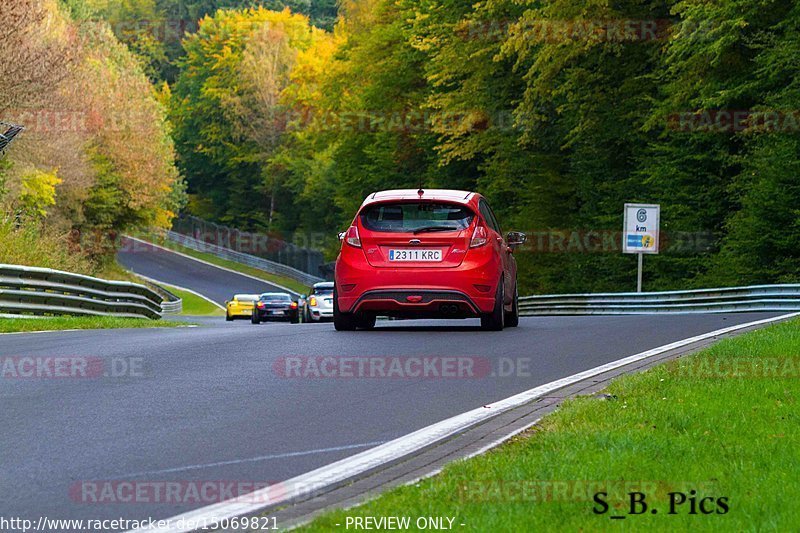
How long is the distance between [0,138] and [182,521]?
75.5 ft

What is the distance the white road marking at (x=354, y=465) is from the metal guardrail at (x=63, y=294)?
544 inches

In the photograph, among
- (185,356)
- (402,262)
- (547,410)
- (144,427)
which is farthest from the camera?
(402,262)

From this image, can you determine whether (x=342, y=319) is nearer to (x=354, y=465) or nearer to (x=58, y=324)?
(x=58, y=324)

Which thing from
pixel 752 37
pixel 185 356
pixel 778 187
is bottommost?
pixel 185 356

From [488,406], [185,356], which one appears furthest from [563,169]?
[488,406]

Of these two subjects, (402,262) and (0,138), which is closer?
(402,262)

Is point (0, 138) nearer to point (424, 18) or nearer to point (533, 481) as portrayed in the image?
point (533, 481)

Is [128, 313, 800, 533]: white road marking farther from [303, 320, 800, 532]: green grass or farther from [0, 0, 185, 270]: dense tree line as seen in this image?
[0, 0, 185, 270]: dense tree line

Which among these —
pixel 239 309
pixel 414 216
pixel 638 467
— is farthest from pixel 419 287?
pixel 239 309

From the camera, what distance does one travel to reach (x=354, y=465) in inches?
294

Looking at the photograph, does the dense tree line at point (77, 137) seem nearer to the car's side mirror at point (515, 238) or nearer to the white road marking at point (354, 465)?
the car's side mirror at point (515, 238)

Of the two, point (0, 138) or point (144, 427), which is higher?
point (0, 138)

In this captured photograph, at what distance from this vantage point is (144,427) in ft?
29.0

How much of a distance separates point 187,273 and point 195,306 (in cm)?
1605
